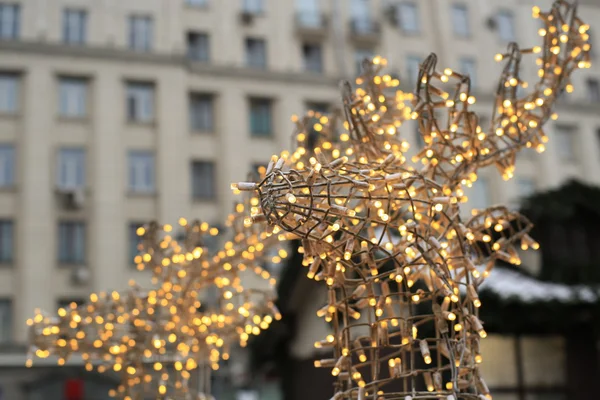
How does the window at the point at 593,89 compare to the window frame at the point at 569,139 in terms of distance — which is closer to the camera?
the window frame at the point at 569,139

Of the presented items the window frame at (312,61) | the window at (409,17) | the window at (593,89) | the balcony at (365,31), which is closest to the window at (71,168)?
the window frame at (312,61)

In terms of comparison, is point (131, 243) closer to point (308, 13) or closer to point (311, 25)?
point (311, 25)

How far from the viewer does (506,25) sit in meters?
36.2

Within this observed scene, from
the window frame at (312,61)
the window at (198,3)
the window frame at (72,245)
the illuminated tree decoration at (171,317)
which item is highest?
the window at (198,3)

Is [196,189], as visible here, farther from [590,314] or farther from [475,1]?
[590,314]

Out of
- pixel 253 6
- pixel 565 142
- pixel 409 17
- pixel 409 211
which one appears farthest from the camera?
pixel 565 142

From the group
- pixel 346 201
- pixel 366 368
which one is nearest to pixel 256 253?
pixel 366 368

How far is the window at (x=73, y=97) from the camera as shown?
95.1ft

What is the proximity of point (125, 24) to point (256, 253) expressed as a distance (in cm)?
2171

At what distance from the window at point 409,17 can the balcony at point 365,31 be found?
1448mm

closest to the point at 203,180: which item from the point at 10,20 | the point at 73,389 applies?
the point at 73,389

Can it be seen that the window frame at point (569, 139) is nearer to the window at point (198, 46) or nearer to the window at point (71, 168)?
the window at point (198, 46)

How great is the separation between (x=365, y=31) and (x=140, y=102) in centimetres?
973

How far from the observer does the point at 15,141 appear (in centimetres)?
2830
